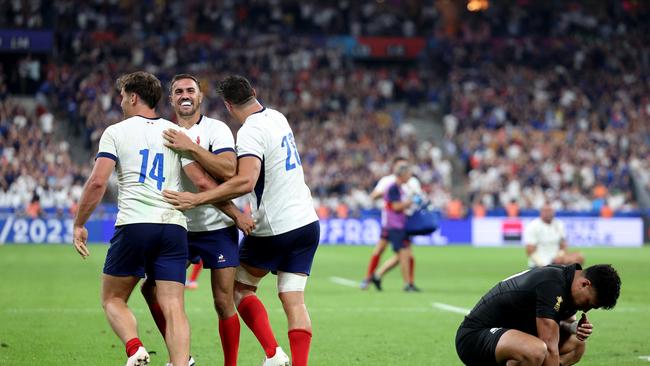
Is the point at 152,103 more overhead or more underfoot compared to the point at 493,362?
more overhead

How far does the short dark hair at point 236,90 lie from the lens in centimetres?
842

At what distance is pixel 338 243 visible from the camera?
1373 inches

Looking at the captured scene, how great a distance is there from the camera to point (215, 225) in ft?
27.9

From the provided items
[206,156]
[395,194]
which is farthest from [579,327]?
[395,194]

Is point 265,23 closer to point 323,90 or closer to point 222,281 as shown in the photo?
point 323,90

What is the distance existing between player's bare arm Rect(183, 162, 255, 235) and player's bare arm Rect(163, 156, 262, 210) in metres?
0.10

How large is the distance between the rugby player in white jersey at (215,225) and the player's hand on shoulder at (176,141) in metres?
0.27

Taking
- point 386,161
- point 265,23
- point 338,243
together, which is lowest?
point 338,243

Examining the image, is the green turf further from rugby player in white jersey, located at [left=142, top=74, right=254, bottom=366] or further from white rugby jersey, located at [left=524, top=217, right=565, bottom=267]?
rugby player in white jersey, located at [left=142, top=74, right=254, bottom=366]

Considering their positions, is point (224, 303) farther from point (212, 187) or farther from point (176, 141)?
point (176, 141)

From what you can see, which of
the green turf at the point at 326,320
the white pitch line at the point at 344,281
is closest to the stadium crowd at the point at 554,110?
the green turf at the point at 326,320

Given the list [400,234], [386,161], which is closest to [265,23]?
[386,161]

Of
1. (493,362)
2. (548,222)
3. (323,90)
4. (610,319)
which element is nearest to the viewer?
(493,362)

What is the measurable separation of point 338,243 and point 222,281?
2651 cm
